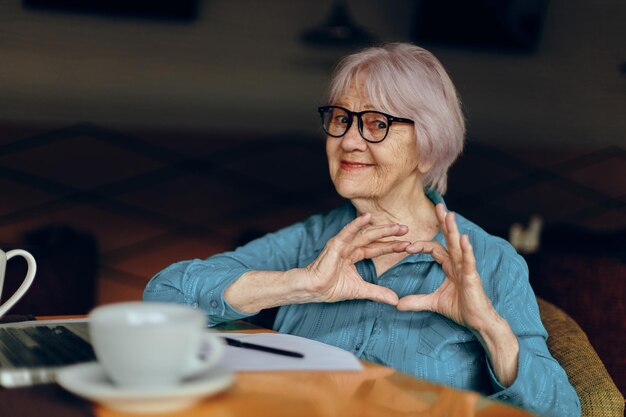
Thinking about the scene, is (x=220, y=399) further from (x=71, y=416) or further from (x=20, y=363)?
(x=20, y=363)

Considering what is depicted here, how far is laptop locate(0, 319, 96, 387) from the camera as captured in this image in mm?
977

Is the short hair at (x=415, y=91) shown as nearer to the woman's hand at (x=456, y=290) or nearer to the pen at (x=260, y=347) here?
the woman's hand at (x=456, y=290)

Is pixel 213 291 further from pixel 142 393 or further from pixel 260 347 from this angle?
pixel 142 393

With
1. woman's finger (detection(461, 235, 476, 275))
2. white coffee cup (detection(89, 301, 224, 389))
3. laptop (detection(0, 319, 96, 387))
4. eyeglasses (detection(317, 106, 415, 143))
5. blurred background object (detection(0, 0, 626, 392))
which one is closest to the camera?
white coffee cup (detection(89, 301, 224, 389))

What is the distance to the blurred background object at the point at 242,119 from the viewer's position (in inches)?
124

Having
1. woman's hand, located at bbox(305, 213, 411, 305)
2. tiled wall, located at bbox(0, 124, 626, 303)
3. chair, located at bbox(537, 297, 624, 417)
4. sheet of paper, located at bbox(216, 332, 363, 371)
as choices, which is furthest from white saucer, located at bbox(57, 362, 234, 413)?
tiled wall, located at bbox(0, 124, 626, 303)

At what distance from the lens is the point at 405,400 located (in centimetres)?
99

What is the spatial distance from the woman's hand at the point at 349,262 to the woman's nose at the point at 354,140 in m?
0.23

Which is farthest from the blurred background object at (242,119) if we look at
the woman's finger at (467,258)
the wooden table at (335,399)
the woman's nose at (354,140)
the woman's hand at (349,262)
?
the wooden table at (335,399)

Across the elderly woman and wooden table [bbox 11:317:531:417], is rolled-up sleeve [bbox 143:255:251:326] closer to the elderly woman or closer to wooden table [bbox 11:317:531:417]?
the elderly woman

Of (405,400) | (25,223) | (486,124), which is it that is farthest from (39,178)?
(405,400)

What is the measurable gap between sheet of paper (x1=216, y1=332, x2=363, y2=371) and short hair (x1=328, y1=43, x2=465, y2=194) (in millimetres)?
583

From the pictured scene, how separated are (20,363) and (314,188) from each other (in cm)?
248

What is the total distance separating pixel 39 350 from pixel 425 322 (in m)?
0.70
